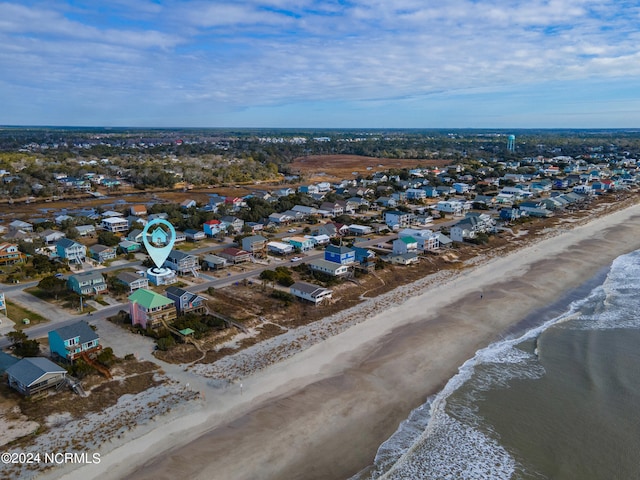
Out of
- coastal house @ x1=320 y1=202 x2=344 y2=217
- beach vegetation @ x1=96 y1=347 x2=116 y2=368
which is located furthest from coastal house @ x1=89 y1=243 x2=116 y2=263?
coastal house @ x1=320 y1=202 x2=344 y2=217

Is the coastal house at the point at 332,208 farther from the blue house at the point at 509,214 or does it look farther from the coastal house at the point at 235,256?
the coastal house at the point at 235,256

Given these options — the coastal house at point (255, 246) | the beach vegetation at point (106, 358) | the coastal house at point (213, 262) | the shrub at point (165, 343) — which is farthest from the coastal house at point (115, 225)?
the beach vegetation at point (106, 358)

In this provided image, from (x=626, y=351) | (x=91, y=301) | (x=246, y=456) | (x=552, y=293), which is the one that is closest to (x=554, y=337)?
(x=626, y=351)

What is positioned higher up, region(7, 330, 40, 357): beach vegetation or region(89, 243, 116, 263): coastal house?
region(89, 243, 116, 263): coastal house

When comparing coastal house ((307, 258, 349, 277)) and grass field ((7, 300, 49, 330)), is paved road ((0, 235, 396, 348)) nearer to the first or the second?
grass field ((7, 300, 49, 330))

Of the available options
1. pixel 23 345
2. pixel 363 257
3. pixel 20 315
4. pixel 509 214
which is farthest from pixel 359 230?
pixel 23 345

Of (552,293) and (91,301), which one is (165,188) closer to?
(91,301)
